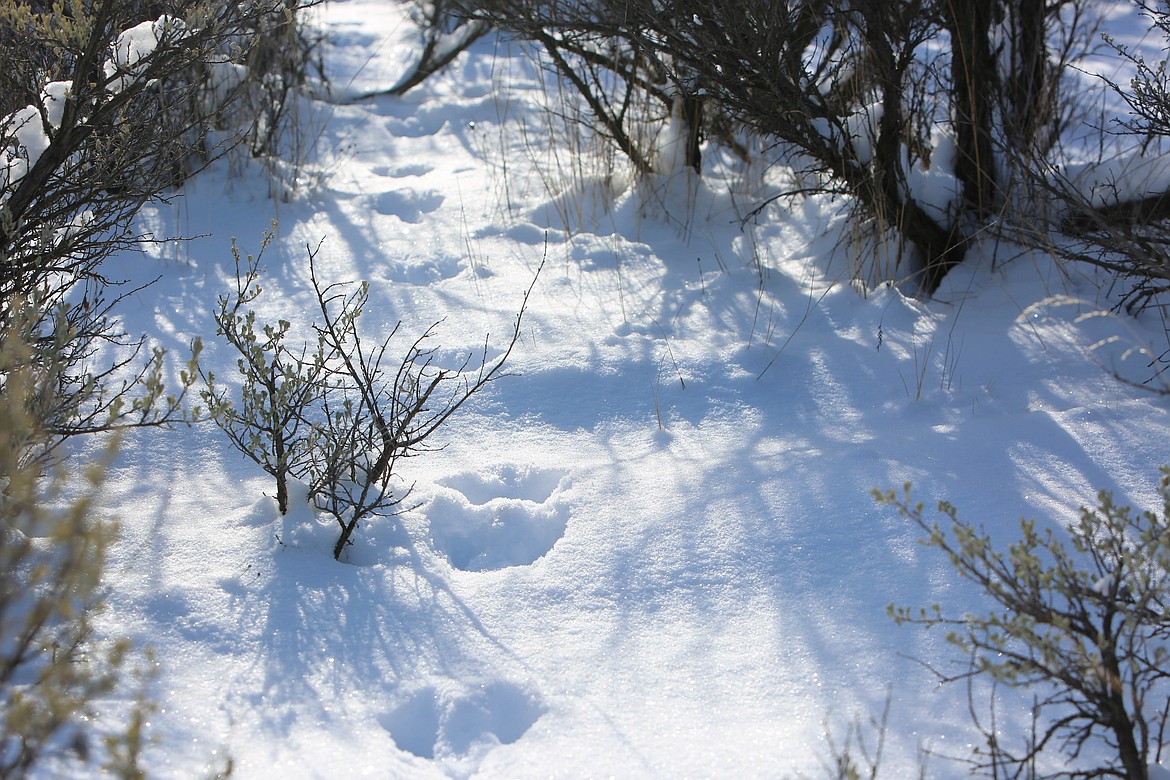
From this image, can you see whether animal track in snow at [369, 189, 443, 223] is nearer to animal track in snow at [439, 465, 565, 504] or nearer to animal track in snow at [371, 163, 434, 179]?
animal track in snow at [371, 163, 434, 179]

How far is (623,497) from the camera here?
2.65 meters

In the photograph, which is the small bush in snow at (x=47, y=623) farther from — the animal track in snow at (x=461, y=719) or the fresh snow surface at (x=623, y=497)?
the animal track in snow at (x=461, y=719)

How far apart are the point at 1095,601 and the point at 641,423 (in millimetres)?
1624

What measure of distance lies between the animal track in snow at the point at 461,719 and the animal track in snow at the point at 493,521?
19.7 inches

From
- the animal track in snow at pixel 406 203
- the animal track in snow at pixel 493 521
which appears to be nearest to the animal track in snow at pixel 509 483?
the animal track in snow at pixel 493 521

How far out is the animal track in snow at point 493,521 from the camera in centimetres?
247

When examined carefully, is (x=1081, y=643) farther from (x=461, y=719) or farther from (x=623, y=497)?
(x=623, y=497)

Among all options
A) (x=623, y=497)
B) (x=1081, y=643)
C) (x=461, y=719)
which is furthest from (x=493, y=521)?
(x=1081, y=643)

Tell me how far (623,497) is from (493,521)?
15.0 inches

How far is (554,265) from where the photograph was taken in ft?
13.8

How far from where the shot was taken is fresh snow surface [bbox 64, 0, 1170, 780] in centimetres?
186

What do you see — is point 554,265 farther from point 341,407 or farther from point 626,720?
point 626,720

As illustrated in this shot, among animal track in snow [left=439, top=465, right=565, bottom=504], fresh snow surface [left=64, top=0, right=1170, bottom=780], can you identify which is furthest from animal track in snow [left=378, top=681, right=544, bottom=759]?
animal track in snow [left=439, top=465, right=565, bottom=504]

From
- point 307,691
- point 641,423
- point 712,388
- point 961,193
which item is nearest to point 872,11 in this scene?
point 961,193
